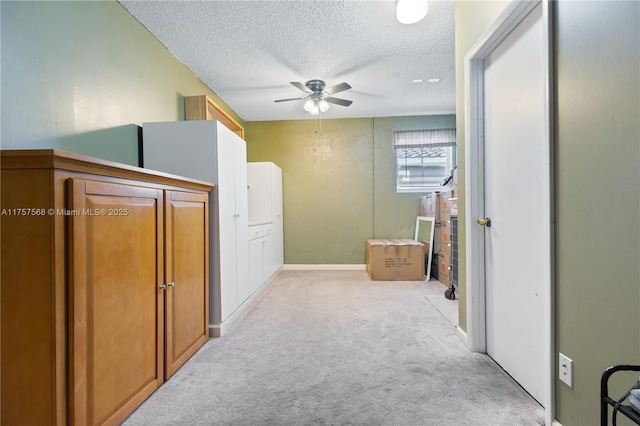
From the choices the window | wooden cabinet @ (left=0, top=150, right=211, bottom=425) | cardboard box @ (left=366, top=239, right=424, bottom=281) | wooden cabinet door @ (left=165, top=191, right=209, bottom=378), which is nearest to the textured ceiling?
the window

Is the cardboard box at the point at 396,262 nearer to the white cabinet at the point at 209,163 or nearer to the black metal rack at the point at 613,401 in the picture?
the white cabinet at the point at 209,163

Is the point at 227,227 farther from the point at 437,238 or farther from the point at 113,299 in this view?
the point at 437,238

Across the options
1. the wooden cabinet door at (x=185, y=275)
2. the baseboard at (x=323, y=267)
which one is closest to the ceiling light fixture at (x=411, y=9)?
the wooden cabinet door at (x=185, y=275)

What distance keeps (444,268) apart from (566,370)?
2700 mm

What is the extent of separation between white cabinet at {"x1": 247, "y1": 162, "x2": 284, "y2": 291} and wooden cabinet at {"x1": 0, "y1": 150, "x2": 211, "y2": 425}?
1.87 m

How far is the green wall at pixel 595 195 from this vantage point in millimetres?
865

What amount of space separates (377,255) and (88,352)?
3339mm

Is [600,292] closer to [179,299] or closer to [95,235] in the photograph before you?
[95,235]

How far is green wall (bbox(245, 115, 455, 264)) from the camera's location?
4680 millimetres

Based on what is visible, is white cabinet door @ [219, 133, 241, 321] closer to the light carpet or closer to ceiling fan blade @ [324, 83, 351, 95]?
the light carpet

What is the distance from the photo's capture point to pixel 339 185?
4.72 meters

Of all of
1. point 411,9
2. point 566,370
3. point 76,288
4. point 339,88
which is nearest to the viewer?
point 76,288

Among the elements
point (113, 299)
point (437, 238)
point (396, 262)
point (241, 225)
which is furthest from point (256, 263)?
point (437, 238)

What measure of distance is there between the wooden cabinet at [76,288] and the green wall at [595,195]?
5.65ft
